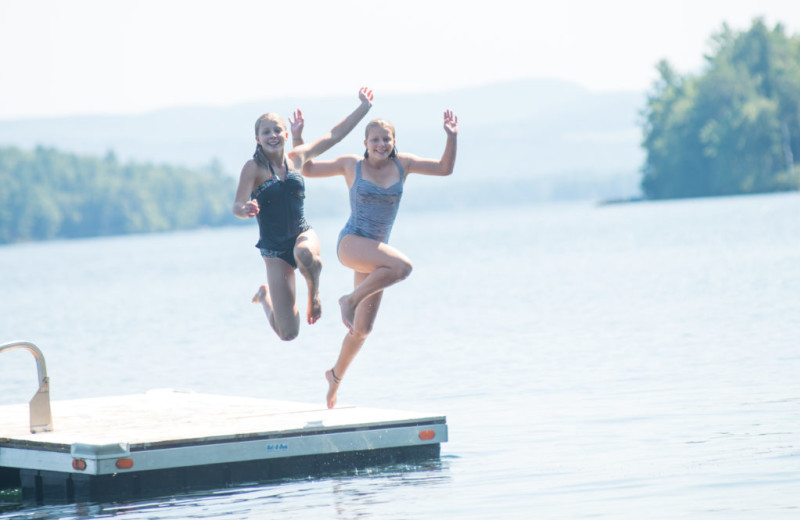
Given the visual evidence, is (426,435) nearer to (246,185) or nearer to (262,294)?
(262,294)

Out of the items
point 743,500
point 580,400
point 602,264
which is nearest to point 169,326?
point 602,264

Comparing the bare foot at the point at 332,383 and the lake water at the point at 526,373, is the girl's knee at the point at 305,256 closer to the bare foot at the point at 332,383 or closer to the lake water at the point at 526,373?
the bare foot at the point at 332,383

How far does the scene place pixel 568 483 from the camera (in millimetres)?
14148

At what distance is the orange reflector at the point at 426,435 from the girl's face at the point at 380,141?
3.36m

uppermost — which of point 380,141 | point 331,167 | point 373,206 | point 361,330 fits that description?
point 380,141

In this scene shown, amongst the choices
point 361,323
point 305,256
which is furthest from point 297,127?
point 361,323

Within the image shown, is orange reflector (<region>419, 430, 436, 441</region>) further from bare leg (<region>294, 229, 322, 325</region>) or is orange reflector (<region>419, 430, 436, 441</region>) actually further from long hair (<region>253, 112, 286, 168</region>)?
long hair (<region>253, 112, 286, 168</region>)

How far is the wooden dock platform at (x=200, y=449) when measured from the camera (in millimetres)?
14297

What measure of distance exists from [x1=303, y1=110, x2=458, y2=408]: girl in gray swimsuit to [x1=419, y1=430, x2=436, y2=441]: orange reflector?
5.89 ft

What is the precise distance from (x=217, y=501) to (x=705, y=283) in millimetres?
30568

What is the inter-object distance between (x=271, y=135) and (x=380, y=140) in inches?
42.0

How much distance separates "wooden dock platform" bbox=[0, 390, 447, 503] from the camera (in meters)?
14.3

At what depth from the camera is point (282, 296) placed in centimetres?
1436

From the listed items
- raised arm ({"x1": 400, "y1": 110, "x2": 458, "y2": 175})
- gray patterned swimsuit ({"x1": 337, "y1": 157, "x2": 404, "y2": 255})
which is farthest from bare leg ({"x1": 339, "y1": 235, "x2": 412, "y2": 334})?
raised arm ({"x1": 400, "y1": 110, "x2": 458, "y2": 175})
